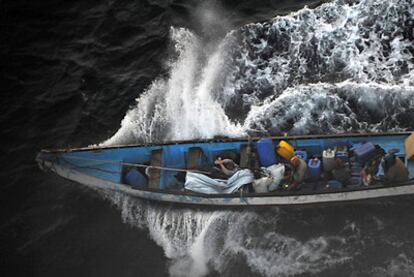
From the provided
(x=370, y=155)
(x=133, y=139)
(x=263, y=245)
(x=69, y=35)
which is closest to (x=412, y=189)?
(x=370, y=155)

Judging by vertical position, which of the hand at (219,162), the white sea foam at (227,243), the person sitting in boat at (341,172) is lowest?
the white sea foam at (227,243)

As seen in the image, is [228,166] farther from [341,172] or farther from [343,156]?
[343,156]

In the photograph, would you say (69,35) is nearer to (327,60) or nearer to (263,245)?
(327,60)

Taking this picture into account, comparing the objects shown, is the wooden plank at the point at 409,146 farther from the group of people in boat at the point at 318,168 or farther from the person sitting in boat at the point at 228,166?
the person sitting in boat at the point at 228,166

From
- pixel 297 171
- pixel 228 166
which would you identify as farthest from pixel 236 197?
pixel 297 171

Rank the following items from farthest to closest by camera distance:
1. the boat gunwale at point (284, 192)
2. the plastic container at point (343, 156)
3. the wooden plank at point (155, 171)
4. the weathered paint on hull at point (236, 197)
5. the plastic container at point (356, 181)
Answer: the wooden plank at point (155, 171), the plastic container at point (343, 156), the plastic container at point (356, 181), the weathered paint on hull at point (236, 197), the boat gunwale at point (284, 192)

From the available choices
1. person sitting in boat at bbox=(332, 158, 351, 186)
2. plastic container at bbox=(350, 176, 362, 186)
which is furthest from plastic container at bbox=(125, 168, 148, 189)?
plastic container at bbox=(350, 176, 362, 186)

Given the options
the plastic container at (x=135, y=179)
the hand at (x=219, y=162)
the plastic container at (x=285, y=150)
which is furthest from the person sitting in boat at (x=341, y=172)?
the plastic container at (x=135, y=179)
